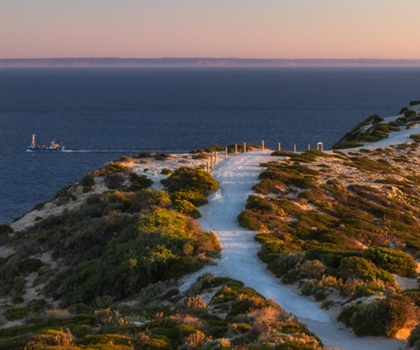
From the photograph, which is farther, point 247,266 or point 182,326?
point 247,266

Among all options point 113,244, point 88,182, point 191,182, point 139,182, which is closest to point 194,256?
point 113,244

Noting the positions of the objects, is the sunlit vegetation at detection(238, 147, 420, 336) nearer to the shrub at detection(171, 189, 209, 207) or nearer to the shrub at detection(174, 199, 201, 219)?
the shrub at detection(174, 199, 201, 219)

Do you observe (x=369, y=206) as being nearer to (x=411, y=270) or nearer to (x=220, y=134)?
(x=411, y=270)

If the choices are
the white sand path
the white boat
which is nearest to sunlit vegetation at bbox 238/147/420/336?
the white sand path

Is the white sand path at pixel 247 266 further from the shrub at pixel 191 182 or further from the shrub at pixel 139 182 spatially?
the shrub at pixel 139 182

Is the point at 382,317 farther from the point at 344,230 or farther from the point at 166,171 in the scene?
the point at 166,171
